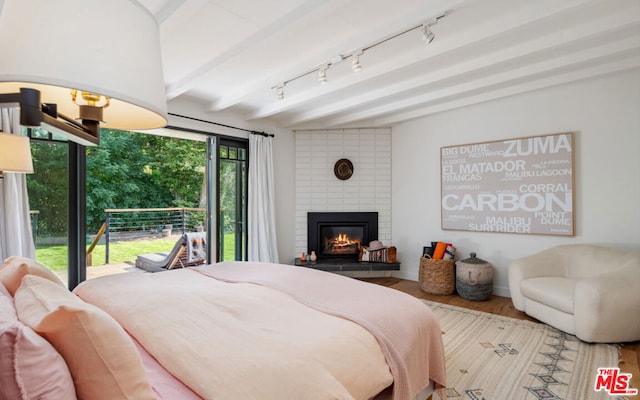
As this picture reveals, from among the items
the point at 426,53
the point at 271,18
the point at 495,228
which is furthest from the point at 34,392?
the point at 495,228

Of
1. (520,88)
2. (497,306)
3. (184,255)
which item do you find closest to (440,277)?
(497,306)

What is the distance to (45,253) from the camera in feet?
10.1

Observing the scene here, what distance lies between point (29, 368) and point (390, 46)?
289cm

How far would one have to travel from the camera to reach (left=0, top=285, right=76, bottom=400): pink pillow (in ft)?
2.23

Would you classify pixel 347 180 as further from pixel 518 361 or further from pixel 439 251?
pixel 518 361

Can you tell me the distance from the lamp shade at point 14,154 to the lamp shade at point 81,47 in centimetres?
188

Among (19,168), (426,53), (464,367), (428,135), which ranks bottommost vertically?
(464,367)

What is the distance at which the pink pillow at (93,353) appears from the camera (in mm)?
812

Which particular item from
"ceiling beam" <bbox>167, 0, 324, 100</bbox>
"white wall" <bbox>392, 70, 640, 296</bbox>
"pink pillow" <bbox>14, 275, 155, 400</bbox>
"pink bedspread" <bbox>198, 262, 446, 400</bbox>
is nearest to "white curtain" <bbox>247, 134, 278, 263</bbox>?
"ceiling beam" <bbox>167, 0, 324, 100</bbox>

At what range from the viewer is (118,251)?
6199 mm

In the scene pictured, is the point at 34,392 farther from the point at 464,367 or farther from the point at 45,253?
the point at 45,253

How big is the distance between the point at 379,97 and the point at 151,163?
6991 mm

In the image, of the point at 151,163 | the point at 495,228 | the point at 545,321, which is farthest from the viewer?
the point at 151,163

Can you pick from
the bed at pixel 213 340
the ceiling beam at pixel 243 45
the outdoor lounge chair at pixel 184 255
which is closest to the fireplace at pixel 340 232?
the outdoor lounge chair at pixel 184 255
